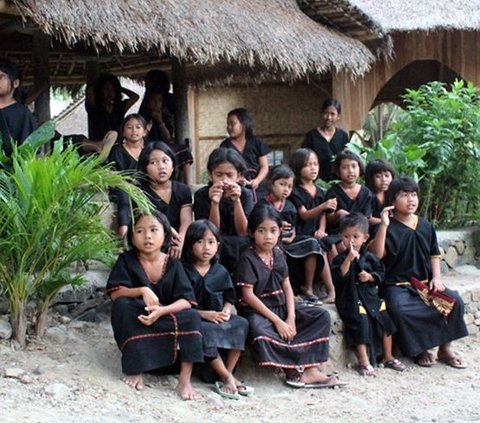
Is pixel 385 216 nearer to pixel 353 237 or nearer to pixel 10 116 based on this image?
pixel 353 237

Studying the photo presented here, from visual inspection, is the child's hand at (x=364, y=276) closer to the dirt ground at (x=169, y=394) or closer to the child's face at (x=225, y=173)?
the dirt ground at (x=169, y=394)

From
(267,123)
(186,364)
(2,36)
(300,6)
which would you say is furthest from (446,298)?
(267,123)

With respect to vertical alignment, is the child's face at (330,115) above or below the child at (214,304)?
above

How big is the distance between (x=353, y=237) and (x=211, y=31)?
2417mm

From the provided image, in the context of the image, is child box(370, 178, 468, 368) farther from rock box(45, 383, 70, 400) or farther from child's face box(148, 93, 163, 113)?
child's face box(148, 93, 163, 113)

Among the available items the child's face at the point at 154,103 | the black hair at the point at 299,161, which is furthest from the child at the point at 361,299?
the child's face at the point at 154,103

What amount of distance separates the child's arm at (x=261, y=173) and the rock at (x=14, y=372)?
277 cm

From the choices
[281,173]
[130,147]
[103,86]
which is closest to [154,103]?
[103,86]

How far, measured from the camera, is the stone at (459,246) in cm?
850

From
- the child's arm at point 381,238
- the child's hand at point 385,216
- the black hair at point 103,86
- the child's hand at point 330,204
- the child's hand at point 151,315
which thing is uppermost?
the black hair at point 103,86

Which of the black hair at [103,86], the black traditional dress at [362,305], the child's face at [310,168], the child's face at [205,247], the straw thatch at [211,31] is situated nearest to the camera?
the child's face at [205,247]

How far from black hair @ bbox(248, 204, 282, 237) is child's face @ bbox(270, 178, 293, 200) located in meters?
0.59

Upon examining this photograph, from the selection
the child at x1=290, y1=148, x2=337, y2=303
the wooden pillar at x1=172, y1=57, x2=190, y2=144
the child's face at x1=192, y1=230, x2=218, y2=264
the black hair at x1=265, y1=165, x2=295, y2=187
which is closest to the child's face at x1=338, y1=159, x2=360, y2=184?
the child at x1=290, y1=148, x2=337, y2=303

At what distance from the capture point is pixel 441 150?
27.5 feet
